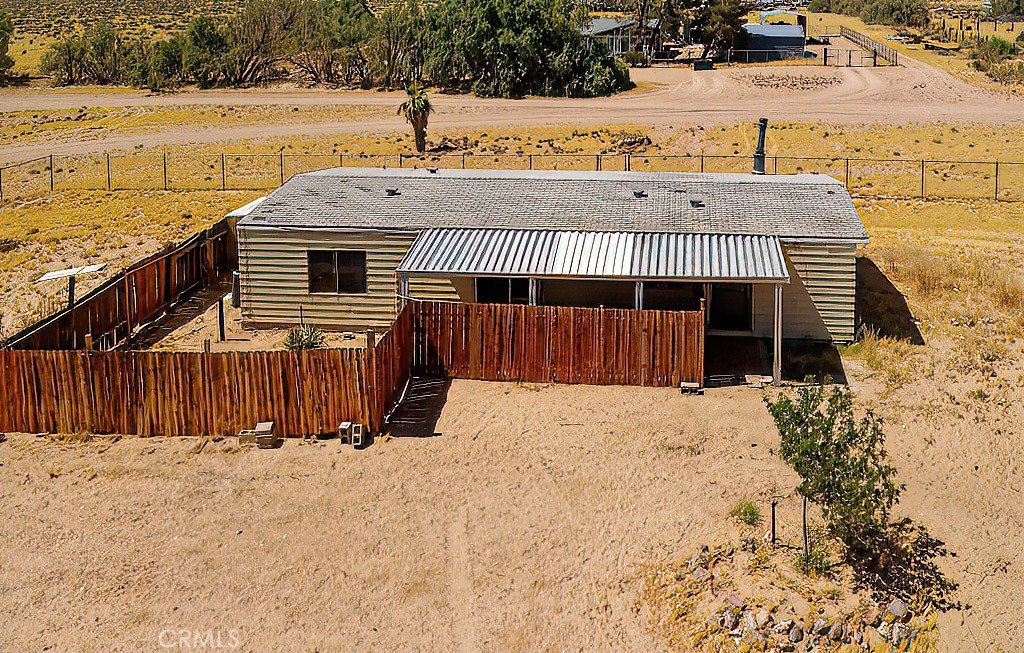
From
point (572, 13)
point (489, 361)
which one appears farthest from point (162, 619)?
point (572, 13)

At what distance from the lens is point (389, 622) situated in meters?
12.8

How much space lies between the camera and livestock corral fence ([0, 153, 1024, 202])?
1642 inches

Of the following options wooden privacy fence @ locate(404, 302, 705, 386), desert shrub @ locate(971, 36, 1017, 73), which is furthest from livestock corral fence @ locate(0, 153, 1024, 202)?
desert shrub @ locate(971, 36, 1017, 73)

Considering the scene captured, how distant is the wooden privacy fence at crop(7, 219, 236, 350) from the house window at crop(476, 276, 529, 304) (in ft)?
24.2

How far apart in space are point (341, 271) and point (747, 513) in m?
12.0

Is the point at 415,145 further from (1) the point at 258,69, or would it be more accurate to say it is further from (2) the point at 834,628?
(2) the point at 834,628

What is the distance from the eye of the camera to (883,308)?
24969mm

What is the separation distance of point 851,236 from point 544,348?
695 cm

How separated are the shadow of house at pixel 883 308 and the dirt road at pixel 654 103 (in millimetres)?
31089

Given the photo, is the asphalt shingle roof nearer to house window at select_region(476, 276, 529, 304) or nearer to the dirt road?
house window at select_region(476, 276, 529, 304)

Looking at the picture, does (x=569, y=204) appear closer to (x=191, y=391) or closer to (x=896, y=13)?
(x=191, y=391)

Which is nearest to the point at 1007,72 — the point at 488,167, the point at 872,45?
the point at 872,45

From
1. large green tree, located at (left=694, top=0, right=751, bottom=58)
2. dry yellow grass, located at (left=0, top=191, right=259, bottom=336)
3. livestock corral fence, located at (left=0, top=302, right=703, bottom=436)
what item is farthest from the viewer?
large green tree, located at (left=694, top=0, right=751, bottom=58)

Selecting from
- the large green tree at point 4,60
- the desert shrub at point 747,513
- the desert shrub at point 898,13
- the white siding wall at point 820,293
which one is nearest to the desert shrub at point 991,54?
the desert shrub at point 898,13
